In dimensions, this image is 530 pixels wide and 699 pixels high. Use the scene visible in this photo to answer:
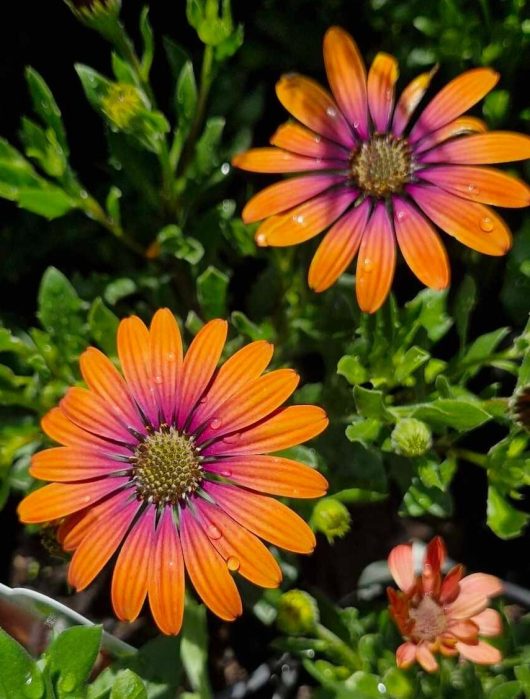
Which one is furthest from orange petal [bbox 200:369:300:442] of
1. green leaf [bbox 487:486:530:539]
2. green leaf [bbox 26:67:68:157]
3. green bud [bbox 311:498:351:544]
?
green leaf [bbox 26:67:68:157]

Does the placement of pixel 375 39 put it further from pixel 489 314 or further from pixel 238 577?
A: pixel 238 577

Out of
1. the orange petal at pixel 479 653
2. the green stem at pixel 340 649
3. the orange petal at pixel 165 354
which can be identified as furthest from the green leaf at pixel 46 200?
the orange petal at pixel 479 653

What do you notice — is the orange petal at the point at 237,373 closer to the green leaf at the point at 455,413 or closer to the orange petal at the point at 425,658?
the green leaf at the point at 455,413

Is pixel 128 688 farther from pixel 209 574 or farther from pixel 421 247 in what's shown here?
pixel 421 247

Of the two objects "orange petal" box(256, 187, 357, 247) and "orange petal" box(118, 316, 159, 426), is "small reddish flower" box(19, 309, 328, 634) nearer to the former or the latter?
"orange petal" box(118, 316, 159, 426)

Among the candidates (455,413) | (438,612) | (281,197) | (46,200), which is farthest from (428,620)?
(46,200)

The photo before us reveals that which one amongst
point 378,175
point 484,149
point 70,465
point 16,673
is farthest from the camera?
point 378,175
